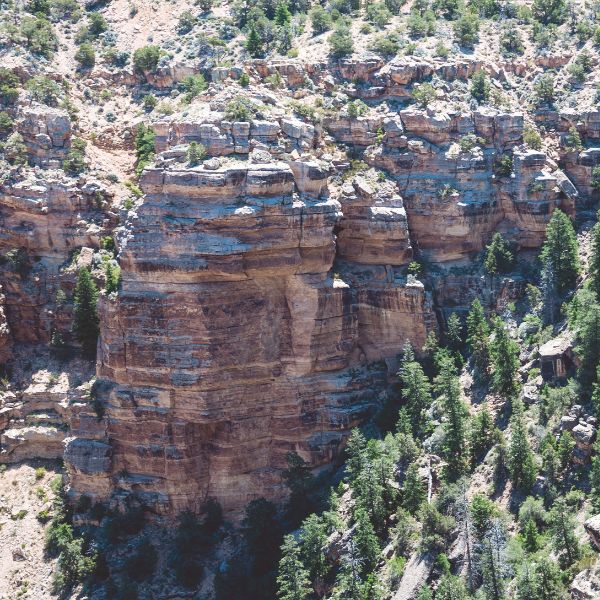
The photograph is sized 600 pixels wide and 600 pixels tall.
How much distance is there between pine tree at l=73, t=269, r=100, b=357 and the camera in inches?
3447

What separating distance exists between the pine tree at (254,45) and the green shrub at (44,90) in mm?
16339

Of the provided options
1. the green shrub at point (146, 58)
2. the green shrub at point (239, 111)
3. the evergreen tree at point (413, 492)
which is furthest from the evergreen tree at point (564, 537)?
the green shrub at point (146, 58)

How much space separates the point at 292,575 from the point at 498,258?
2848 cm

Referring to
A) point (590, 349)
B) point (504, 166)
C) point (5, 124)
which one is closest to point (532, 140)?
point (504, 166)

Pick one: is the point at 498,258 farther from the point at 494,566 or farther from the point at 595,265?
the point at 494,566

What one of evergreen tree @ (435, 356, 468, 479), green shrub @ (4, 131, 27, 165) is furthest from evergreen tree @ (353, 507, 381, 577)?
green shrub @ (4, 131, 27, 165)

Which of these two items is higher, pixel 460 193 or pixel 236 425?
pixel 460 193

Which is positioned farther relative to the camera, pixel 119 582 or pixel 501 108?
pixel 501 108

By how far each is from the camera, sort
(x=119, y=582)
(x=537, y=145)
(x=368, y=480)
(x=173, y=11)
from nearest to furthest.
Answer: (x=368, y=480)
(x=119, y=582)
(x=537, y=145)
(x=173, y=11)

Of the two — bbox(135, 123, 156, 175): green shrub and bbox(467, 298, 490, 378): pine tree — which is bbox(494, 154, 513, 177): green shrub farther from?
bbox(135, 123, 156, 175): green shrub

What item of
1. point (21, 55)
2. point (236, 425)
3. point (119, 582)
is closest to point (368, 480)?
point (236, 425)

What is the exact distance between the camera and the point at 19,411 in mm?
89625

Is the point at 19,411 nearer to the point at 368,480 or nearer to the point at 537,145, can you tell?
the point at 368,480

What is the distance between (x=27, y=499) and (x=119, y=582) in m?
11.7
